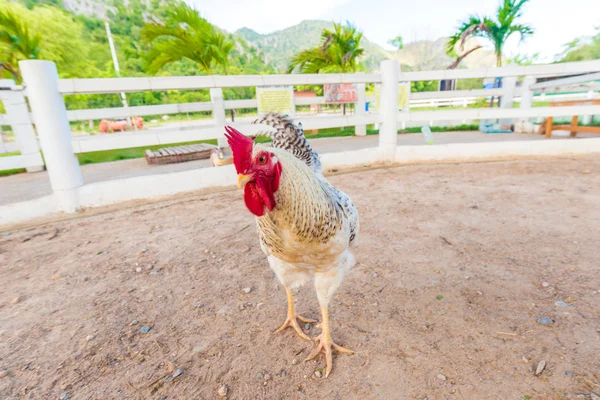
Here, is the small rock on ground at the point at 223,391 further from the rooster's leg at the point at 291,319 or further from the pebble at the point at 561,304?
the pebble at the point at 561,304

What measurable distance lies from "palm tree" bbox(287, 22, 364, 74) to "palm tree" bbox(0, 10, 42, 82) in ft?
29.1

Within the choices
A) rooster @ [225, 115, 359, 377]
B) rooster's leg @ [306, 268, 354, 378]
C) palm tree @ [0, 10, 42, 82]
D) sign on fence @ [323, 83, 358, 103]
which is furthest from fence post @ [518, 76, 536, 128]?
palm tree @ [0, 10, 42, 82]

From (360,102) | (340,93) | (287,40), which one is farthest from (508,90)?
(287,40)

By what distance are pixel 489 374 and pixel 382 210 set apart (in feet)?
8.74

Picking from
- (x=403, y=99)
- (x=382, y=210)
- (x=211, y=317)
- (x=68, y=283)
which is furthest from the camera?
(x=403, y=99)

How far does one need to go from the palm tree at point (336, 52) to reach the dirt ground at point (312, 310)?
32.9 ft

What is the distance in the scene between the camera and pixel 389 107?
242 inches

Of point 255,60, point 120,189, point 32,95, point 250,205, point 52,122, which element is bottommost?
point 120,189

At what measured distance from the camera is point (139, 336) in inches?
82.5

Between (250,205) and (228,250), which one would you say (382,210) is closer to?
(228,250)

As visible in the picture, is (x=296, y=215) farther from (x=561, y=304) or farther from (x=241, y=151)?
(x=561, y=304)

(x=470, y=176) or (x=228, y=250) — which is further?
(x=470, y=176)

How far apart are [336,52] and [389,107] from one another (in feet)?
23.4

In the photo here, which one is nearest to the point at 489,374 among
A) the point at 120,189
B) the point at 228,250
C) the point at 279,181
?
the point at 279,181
